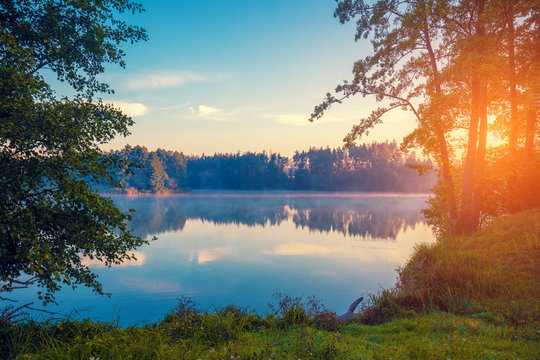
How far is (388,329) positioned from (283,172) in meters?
133

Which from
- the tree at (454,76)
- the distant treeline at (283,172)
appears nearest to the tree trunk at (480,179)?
the tree at (454,76)

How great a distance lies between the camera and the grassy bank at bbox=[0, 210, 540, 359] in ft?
18.3

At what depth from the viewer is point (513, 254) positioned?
10.3 m

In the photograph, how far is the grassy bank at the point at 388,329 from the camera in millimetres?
5590

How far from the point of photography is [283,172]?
140 meters

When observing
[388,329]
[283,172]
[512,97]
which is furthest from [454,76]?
[283,172]

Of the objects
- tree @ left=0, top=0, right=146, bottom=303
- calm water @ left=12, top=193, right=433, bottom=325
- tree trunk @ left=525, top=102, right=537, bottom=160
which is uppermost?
tree trunk @ left=525, top=102, right=537, bottom=160

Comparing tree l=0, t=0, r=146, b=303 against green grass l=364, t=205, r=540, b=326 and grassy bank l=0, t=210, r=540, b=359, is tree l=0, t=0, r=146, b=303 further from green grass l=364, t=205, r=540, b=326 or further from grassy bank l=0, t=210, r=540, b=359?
green grass l=364, t=205, r=540, b=326

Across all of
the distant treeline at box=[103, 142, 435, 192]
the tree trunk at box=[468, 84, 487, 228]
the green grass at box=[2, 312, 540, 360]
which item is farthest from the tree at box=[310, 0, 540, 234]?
the distant treeline at box=[103, 142, 435, 192]

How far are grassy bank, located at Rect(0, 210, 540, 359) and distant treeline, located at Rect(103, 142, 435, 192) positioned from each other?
112 meters

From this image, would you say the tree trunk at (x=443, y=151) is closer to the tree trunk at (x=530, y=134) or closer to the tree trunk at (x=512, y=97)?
the tree trunk at (x=512, y=97)

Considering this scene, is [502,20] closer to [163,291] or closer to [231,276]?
[231,276]

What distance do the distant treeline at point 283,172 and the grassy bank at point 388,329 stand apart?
112 metres

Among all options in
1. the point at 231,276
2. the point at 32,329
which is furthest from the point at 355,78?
the point at 32,329
